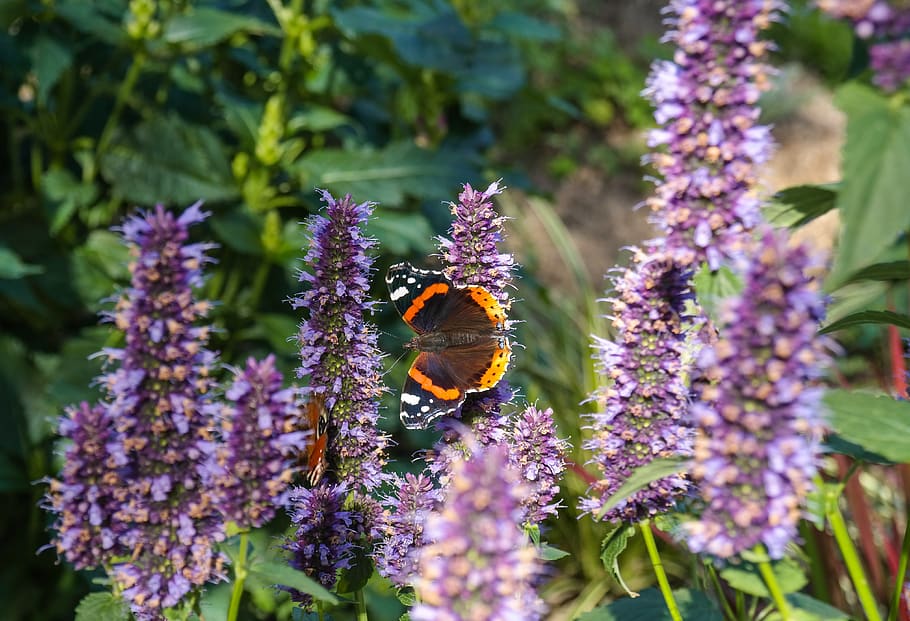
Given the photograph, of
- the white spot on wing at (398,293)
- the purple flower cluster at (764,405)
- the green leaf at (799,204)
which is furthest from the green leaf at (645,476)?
the white spot on wing at (398,293)

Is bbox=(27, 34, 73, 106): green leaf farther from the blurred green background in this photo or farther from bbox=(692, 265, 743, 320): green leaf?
bbox=(692, 265, 743, 320): green leaf

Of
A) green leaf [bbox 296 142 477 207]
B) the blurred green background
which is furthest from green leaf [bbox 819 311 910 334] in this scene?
green leaf [bbox 296 142 477 207]

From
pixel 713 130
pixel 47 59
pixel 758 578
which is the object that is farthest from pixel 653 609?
pixel 47 59

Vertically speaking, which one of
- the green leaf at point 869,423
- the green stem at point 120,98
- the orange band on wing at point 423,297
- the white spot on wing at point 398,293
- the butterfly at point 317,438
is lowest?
the green leaf at point 869,423

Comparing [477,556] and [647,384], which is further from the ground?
[647,384]

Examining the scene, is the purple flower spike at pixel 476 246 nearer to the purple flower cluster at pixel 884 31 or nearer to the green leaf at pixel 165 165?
the purple flower cluster at pixel 884 31

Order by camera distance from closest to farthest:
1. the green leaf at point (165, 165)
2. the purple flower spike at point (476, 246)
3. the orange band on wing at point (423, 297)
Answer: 1. the purple flower spike at point (476, 246)
2. the orange band on wing at point (423, 297)
3. the green leaf at point (165, 165)

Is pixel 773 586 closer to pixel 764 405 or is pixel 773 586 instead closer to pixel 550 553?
pixel 764 405
